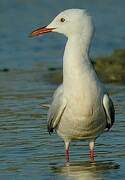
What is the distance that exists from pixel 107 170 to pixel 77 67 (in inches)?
53.7

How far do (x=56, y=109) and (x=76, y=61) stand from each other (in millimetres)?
742

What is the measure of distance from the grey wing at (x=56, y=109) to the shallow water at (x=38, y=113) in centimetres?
47

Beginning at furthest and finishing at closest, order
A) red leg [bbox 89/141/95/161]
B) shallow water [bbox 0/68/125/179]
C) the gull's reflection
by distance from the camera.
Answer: red leg [bbox 89/141/95/161], shallow water [bbox 0/68/125/179], the gull's reflection

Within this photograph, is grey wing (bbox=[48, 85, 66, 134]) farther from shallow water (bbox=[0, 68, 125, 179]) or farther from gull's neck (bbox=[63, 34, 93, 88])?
shallow water (bbox=[0, 68, 125, 179])

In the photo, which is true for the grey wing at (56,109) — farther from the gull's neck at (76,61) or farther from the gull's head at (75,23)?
the gull's head at (75,23)

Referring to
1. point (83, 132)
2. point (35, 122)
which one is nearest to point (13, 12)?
point (35, 122)

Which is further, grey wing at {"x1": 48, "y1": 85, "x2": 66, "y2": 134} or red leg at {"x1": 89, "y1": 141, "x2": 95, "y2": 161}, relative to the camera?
red leg at {"x1": 89, "y1": 141, "x2": 95, "y2": 161}

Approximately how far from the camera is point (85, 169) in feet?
37.6

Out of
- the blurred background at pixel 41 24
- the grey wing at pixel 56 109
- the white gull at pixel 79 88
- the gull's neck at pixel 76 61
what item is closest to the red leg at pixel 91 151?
the white gull at pixel 79 88

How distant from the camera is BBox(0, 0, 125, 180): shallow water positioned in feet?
37.5

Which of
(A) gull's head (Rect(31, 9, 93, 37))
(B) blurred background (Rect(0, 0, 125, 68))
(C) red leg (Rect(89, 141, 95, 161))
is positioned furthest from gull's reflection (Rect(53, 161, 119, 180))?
(B) blurred background (Rect(0, 0, 125, 68))

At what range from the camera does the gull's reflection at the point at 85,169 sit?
11.1 metres

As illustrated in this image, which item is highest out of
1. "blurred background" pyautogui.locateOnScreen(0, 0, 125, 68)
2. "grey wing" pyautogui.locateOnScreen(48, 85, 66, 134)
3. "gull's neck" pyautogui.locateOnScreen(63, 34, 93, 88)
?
"gull's neck" pyautogui.locateOnScreen(63, 34, 93, 88)

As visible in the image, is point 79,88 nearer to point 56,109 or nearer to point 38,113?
point 56,109
